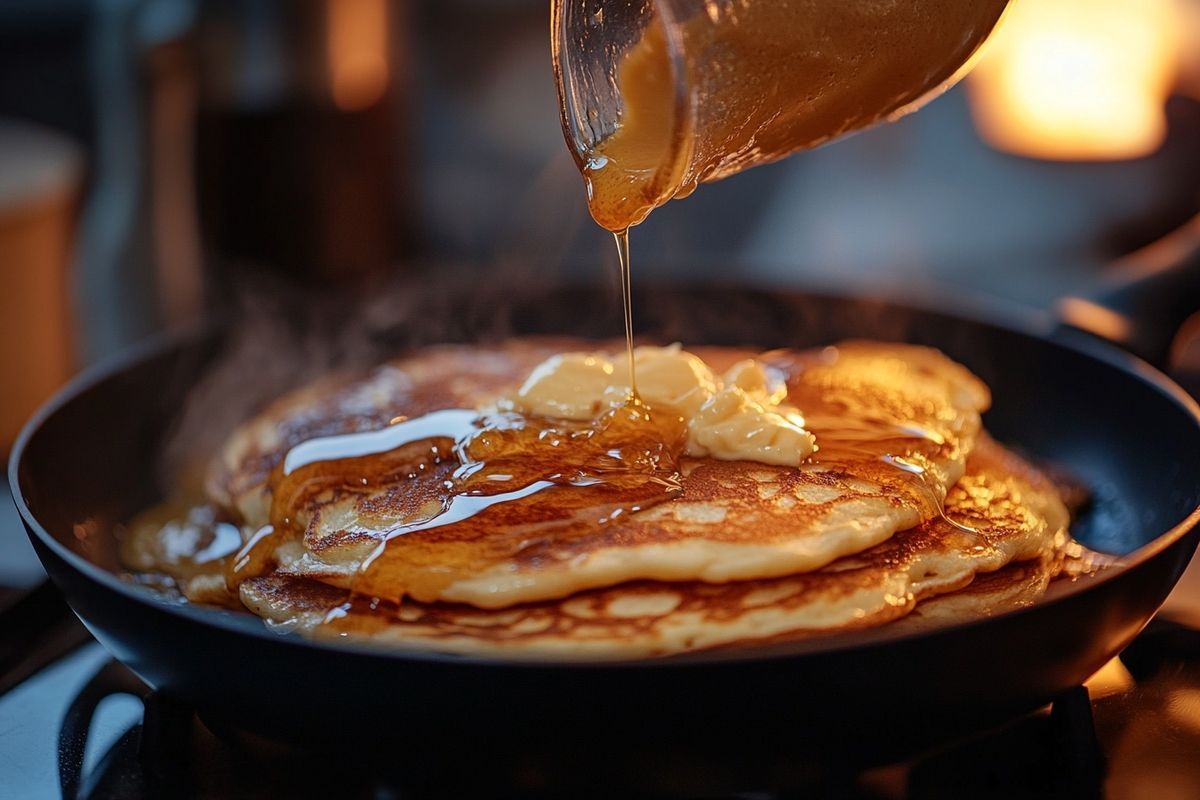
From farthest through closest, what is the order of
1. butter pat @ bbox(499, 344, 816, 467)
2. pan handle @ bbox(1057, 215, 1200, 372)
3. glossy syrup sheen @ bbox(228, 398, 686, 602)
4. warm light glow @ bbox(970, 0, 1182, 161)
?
warm light glow @ bbox(970, 0, 1182, 161)
pan handle @ bbox(1057, 215, 1200, 372)
butter pat @ bbox(499, 344, 816, 467)
glossy syrup sheen @ bbox(228, 398, 686, 602)

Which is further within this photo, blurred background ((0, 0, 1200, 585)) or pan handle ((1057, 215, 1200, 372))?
blurred background ((0, 0, 1200, 585))

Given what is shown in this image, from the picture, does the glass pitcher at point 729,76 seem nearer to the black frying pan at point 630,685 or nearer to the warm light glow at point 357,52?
the black frying pan at point 630,685

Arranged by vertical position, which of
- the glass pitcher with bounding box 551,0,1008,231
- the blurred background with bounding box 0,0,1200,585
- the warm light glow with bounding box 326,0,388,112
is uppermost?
the glass pitcher with bounding box 551,0,1008,231

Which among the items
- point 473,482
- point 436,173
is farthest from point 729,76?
point 436,173

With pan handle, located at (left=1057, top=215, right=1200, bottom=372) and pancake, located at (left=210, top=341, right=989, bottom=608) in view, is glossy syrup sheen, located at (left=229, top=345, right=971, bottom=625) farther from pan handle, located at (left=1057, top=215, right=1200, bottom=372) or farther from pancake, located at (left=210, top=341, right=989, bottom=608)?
pan handle, located at (left=1057, top=215, right=1200, bottom=372)

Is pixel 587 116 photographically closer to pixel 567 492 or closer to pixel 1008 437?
pixel 567 492

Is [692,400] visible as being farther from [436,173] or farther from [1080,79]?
→ [436,173]

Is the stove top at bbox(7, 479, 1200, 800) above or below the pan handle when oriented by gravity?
below

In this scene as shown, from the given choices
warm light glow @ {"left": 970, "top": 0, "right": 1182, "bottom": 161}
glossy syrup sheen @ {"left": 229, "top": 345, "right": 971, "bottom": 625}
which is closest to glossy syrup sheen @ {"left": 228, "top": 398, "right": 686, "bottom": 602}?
glossy syrup sheen @ {"left": 229, "top": 345, "right": 971, "bottom": 625}
